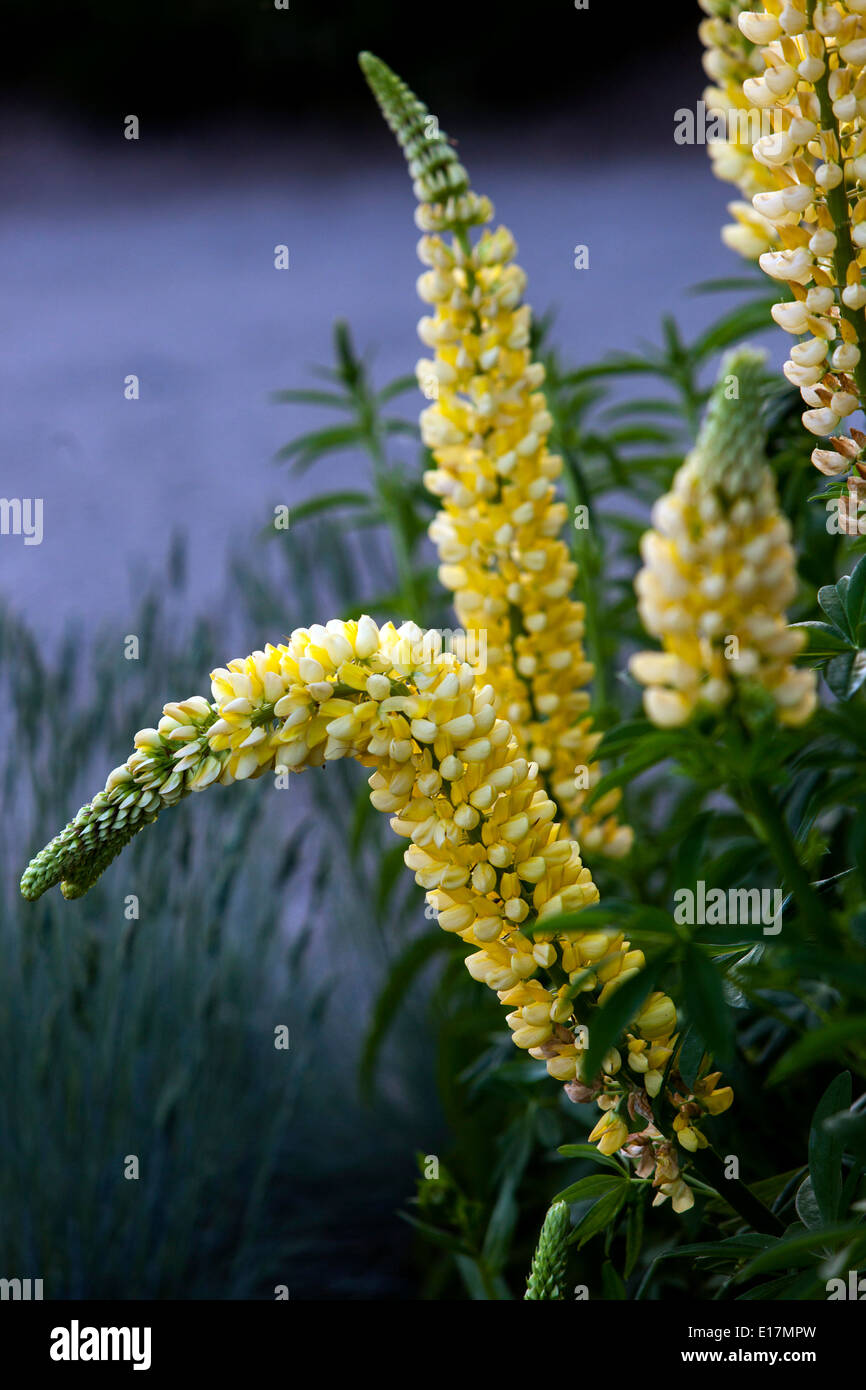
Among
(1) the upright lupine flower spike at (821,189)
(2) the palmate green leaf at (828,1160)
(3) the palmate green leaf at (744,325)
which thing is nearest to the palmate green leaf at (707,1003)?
(2) the palmate green leaf at (828,1160)

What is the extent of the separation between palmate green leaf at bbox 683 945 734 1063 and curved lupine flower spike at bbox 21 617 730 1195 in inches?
1.7

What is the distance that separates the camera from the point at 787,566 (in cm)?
32

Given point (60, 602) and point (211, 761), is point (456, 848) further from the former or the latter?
point (60, 602)

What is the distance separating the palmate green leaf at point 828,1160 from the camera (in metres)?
0.46

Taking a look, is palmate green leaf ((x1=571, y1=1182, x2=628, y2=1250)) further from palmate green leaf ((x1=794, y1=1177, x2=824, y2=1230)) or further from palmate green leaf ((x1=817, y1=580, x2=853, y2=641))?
palmate green leaf ((x1=817, y1=580, x2=853, y2=641))

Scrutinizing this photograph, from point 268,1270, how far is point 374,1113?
27 centimetres

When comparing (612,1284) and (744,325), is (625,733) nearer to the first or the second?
(612,1284)

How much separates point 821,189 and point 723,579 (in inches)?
Answer: 9.5

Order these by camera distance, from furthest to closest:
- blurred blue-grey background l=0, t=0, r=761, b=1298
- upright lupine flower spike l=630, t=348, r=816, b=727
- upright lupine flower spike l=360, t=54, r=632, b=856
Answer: blurred blue-grey background l=0, t=0, r=761, b=1298 → upright lupine flower spike l=360, t=54, r=632, b=856 → upright lupine flower spike l=630, t=348, r=816, b=727

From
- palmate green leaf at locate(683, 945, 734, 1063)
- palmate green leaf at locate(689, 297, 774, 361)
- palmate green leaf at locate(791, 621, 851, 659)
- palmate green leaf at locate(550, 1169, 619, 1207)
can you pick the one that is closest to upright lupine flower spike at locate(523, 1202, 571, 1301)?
palmate green leaf at locate(550, 1169, 619, 1207)

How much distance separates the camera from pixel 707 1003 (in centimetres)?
37

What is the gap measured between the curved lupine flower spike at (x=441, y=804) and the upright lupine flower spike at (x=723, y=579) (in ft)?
0.41

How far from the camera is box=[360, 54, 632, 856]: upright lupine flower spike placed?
630 millimetres

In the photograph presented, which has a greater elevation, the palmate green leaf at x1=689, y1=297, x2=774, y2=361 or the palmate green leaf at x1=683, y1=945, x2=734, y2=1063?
the palmate green leaf at x1=689, y1=297, x2=774, y2=361
